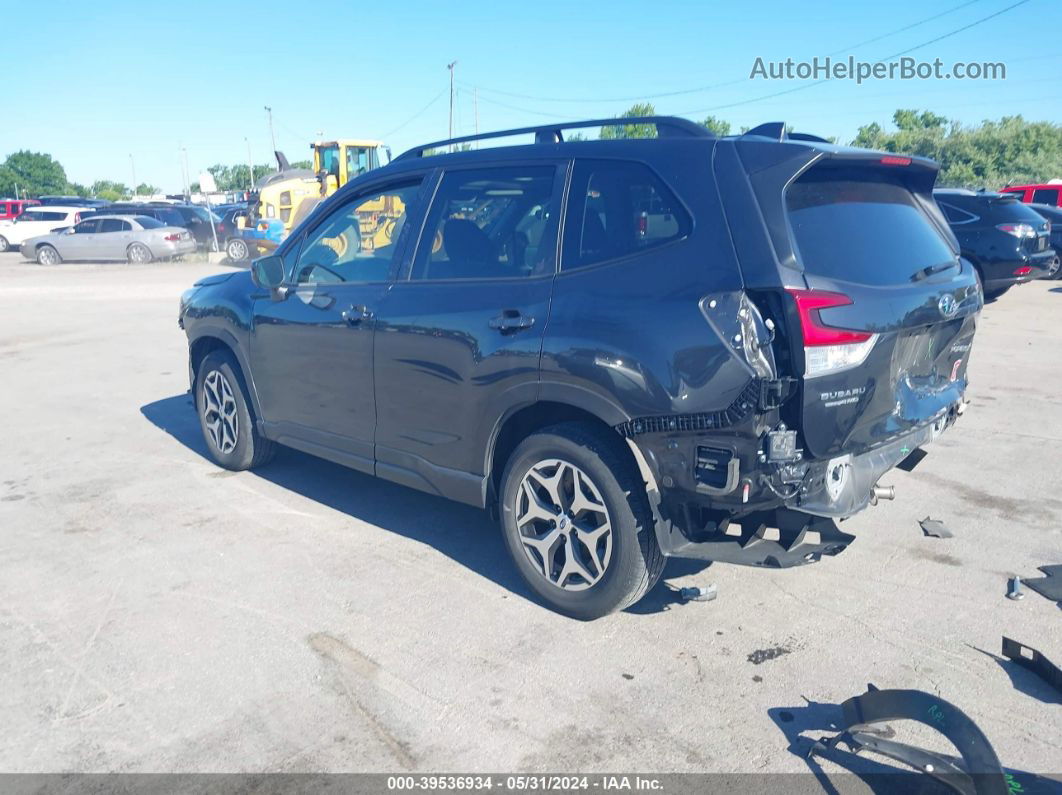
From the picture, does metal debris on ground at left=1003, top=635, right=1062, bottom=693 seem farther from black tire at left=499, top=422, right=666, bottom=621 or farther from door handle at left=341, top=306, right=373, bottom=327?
door handle at left=341, top=306, right=373, bottom=327

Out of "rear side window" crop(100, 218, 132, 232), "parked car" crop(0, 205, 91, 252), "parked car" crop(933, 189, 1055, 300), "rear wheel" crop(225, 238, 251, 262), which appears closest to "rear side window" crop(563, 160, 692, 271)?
"parked car" crop(933, 189, 1055, 300)

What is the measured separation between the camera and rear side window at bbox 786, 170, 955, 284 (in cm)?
339

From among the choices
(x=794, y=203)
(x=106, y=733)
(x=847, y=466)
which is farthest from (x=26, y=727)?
(x=794, y=203)

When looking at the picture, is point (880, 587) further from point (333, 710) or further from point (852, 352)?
point (333, 710)

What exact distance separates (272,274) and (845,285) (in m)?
3.31

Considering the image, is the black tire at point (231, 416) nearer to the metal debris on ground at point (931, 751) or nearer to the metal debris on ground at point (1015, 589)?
the metal debris on ground at point (931, 751)

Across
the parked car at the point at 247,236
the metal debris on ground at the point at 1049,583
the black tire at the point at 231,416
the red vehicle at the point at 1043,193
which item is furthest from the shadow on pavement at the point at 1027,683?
Answer: the parked car at the point at 247,236

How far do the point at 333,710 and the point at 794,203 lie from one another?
2.62 metres

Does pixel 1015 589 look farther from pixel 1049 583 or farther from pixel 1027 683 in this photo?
pixel 1027 683

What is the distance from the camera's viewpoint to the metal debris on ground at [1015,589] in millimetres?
Result: 4016

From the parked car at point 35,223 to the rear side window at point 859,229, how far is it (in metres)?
34.3

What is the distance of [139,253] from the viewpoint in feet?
89.0

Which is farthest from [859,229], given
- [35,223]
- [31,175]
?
[31,175]

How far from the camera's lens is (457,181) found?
175 inches
